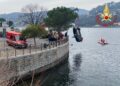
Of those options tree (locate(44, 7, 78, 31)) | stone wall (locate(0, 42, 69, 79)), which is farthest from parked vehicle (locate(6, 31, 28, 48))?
tree (locate(44, 7, 78, 31))

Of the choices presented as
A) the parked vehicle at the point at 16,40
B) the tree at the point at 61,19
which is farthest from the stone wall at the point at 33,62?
the tree at the point at 61,19

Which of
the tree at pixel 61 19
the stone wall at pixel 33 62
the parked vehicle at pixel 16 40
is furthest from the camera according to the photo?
the tree at pixel 61 19

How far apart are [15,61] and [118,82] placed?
12.1 m

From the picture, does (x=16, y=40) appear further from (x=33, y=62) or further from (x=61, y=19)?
(x=61, y=19)

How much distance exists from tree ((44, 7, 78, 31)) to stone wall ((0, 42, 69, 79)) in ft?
99.6

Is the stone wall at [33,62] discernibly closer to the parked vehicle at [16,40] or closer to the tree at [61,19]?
the parked vehicle at [16,40]

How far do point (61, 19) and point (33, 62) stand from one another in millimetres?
45089

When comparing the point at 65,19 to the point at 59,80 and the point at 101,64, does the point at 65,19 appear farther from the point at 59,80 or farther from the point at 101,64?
the point at 59,80

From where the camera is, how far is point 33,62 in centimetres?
4112

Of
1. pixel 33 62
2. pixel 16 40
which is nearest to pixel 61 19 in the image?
pixel 16 40

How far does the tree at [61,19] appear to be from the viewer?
85.6 meters

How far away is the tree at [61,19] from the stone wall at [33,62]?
30.3 meters

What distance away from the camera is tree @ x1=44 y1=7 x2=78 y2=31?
281 feet

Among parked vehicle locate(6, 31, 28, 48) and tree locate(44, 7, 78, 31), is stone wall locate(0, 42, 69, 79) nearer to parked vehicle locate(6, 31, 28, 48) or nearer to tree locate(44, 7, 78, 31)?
parked vehicle locate(6, 31, 28, 48)
